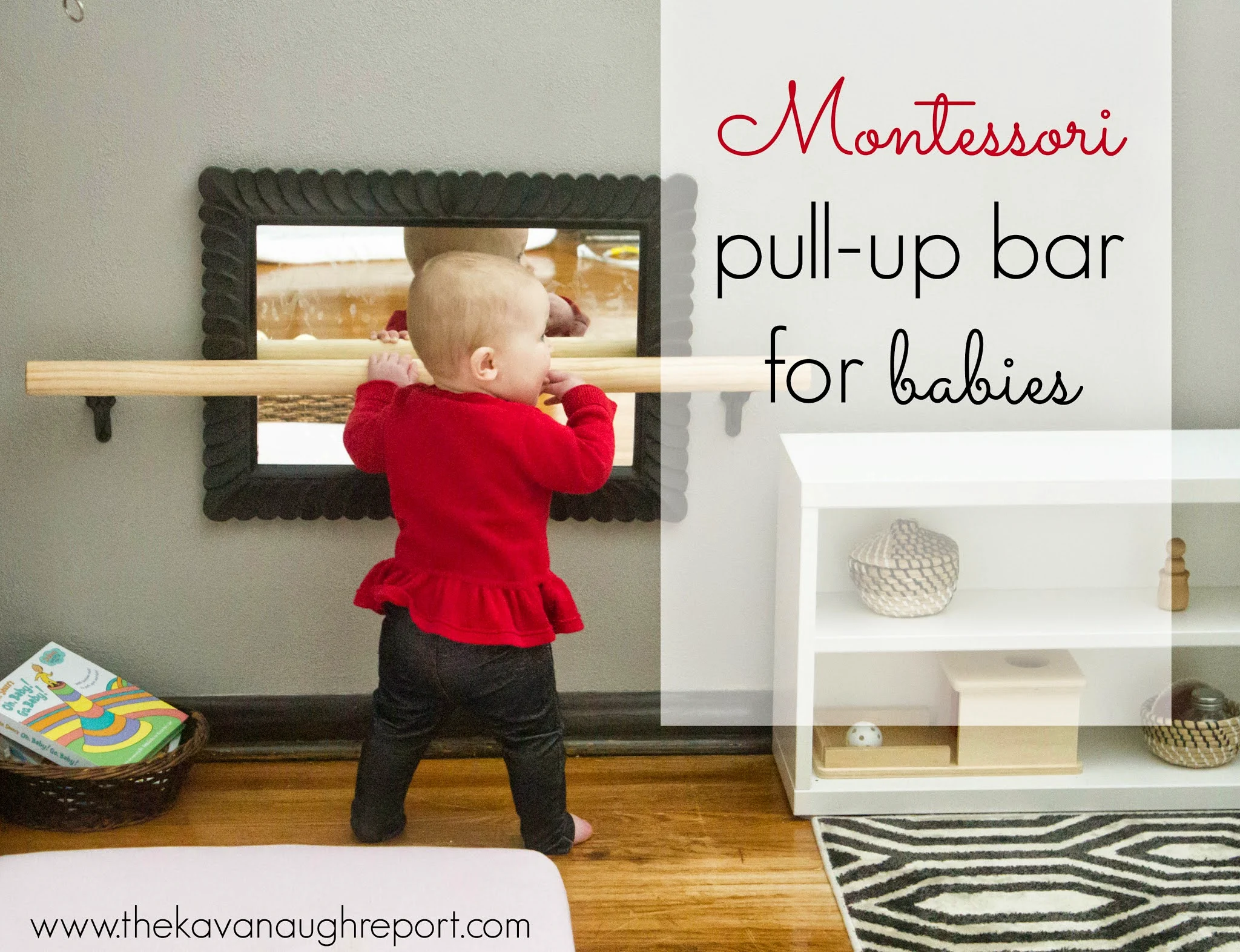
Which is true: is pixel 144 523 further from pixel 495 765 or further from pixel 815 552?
pixel 815 552

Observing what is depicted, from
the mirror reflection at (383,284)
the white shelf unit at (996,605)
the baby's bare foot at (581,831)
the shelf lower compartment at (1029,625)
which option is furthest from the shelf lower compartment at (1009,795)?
the mirror reflection at (383,284)

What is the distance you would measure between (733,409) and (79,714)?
3.91 ft

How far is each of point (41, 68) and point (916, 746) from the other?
1.80m

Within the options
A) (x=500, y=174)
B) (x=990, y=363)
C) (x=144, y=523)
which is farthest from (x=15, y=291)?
(x=990, y=363)

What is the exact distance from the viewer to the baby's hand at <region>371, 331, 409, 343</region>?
75.9 inches

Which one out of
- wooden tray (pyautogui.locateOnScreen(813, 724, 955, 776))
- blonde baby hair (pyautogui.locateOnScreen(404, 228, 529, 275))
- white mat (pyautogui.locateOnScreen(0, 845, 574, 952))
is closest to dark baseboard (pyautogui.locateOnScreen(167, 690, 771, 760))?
wooden tray (pyautogui.locateOnScreen(813, 724, 955, 776))

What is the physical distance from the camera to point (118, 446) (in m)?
2.11

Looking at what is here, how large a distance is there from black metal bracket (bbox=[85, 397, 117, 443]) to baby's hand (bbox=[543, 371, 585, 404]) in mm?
791

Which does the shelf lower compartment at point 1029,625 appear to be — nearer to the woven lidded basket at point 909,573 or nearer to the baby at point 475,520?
the woven lidded basket at point 909,573

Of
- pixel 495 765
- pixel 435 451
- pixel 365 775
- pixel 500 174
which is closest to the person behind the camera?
pixel 435 451

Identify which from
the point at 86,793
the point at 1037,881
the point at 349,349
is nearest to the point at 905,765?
the point at 1037,881

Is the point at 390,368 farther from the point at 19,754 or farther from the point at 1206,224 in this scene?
the point at 1206,224

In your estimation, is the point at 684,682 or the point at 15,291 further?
the point at 684,682

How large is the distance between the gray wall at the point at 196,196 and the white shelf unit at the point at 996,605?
0.94 ft
